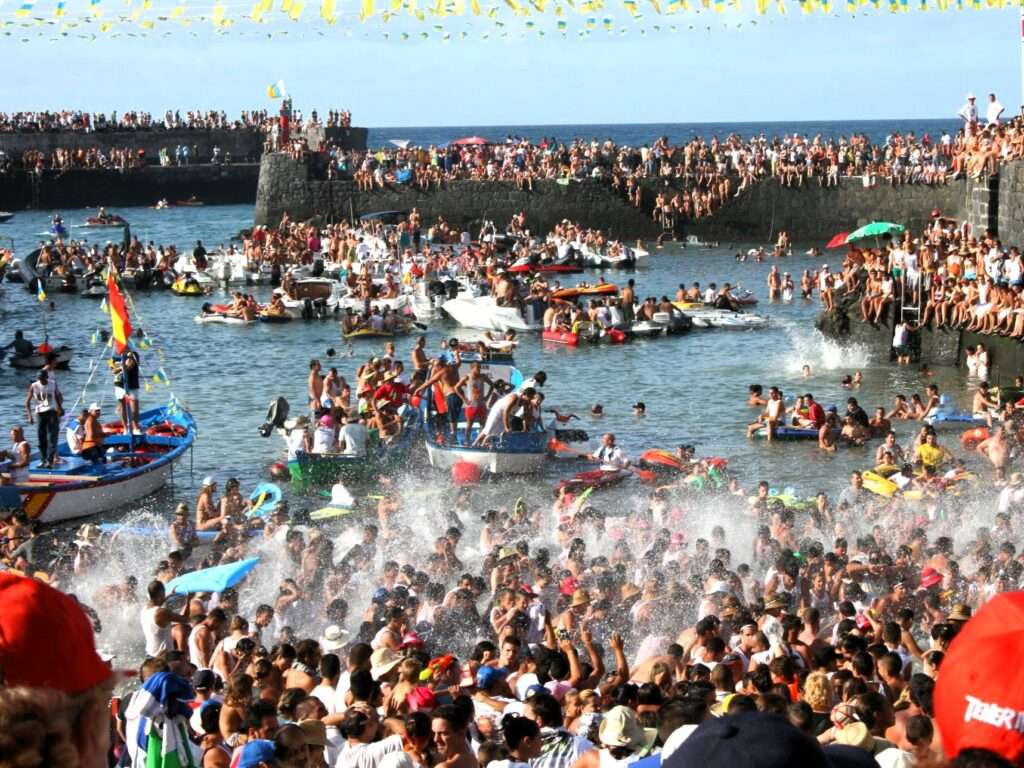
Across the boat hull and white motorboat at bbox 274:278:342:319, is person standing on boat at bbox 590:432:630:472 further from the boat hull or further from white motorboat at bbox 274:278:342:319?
→ white motorboat at bbox 274:278:342:319

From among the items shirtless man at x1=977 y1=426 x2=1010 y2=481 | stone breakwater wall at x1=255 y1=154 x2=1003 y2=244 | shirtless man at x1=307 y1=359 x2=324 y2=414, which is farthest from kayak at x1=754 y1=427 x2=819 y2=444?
stone breakwater wall at x1=255 y1=154 x2=1003 y2=244

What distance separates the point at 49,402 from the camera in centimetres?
2095

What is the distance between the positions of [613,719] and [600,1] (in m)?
16.0

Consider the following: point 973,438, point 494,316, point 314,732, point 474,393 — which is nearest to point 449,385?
point 474,393

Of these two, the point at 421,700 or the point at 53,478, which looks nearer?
the point at 421,700

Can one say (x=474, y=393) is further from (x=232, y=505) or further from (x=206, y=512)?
(x=206, y=512)

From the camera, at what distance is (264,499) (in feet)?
64.7

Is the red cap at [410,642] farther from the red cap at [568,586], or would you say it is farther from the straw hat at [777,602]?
the straw hat at [777,602]

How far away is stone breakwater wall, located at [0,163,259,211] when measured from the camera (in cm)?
7438

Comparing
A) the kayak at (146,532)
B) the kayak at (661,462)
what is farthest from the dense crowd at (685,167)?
the kayak at (146,532)

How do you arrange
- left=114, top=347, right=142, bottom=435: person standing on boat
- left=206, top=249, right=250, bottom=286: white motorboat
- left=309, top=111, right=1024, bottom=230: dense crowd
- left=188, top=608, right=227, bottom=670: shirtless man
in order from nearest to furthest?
left=188, top=608, right=227, bottom=670: shirtless man < left=114, top=347, right=142, bottom=435: person standing on boat < left=206, top=249, right=250, bottom=286: white motorboat < left=309, top=111, right=1024, bottom=230: dense crowd

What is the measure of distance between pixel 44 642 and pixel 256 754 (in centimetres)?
429

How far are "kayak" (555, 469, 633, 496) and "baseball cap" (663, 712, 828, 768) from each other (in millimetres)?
17815

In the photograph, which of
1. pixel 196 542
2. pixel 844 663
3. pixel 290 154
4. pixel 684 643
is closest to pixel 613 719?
pixel 844 663
